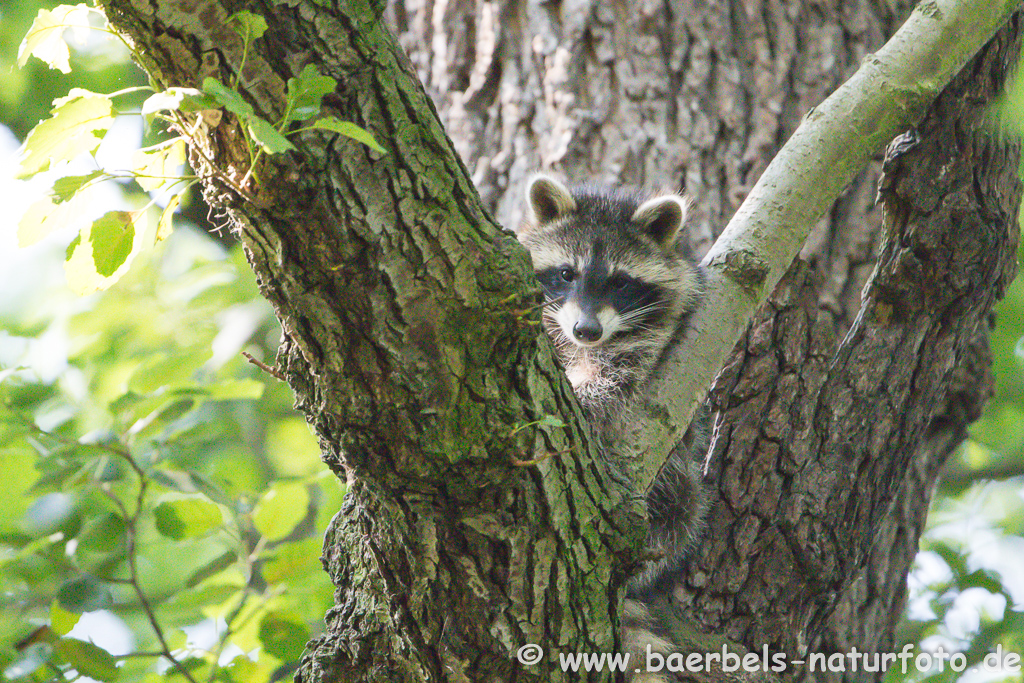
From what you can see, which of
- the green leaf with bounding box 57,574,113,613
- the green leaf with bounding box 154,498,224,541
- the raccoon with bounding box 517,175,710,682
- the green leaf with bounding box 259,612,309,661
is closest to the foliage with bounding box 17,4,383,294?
the green leaf with bounding box 154,498,224,541

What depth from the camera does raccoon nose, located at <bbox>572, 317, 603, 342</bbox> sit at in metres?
3.02

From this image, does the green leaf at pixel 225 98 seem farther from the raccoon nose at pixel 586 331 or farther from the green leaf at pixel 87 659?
the raccoon nose at pixel 586 331

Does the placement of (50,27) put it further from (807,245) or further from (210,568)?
(210,568)

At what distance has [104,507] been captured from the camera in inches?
103

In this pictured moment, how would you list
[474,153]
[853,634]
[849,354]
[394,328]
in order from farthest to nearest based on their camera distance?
[474,153] < [853,634] < [849,354] < [394,328]

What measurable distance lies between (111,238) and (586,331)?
189 cm

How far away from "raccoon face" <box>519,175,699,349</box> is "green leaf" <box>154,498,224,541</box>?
134 centimetres

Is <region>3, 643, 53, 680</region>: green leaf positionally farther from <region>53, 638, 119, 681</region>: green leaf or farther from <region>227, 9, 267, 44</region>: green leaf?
<region>227, 9, 267, 44</region>: green leaf

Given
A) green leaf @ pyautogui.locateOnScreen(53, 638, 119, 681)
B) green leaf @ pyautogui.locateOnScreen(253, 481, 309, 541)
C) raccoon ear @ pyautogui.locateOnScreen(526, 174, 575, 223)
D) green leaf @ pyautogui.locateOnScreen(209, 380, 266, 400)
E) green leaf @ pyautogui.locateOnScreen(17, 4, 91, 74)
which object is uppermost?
raccoon ear @ pyautogui.locateOnScreen(526, 174, 575, 223)

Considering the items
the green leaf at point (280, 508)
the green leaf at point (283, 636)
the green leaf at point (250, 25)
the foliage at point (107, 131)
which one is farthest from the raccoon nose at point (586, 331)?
the green leaf at point (250, 25)

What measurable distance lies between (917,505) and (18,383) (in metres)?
2.92

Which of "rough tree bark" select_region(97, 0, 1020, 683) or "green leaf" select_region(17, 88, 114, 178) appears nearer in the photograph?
"green leaf" select_region(17, 88, 114, 178)

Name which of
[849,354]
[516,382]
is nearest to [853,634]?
[849,354]

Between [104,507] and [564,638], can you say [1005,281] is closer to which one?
[564,638]
